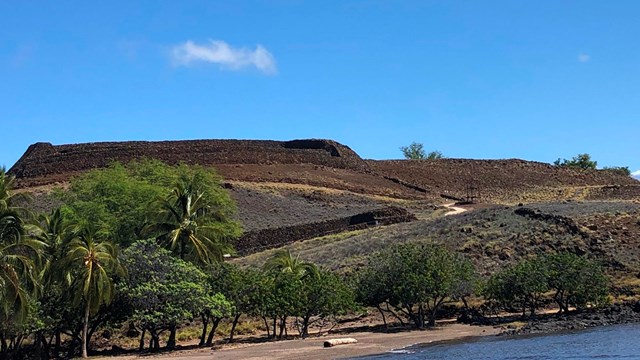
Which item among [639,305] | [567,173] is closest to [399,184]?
[567,173]

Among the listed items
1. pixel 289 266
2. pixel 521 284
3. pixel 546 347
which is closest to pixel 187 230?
pixel 289 266

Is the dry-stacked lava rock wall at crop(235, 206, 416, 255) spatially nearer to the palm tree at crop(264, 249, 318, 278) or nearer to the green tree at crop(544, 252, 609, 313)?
the palm tree at crop(264, 249, 318, 278)

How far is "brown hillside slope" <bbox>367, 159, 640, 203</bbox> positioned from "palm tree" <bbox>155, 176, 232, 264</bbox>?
2556 inches

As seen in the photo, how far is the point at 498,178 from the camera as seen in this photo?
389 feet

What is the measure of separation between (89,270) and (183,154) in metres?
84.9

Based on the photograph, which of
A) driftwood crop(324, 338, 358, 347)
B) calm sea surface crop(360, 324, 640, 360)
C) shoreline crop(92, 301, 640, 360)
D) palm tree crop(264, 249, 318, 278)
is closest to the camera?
calm sea surface crop(360, 324, 640, 360)

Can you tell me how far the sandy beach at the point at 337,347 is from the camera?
3442 cm

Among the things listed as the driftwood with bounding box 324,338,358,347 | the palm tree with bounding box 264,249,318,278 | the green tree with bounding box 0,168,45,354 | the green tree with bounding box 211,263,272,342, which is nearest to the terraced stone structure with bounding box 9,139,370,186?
the palm tree with bounding box 264,249,318,278

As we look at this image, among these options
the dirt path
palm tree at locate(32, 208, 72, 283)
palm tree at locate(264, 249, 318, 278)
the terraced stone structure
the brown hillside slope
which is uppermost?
the terraced stone structure

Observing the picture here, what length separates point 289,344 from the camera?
3934 cm

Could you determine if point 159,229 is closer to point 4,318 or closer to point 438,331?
point 4,318

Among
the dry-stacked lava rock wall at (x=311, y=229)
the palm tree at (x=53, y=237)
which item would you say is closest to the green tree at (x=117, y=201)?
the palm tree at (x=53, y=237)

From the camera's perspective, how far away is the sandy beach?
34.4m

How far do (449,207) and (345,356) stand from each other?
57.1 metres
